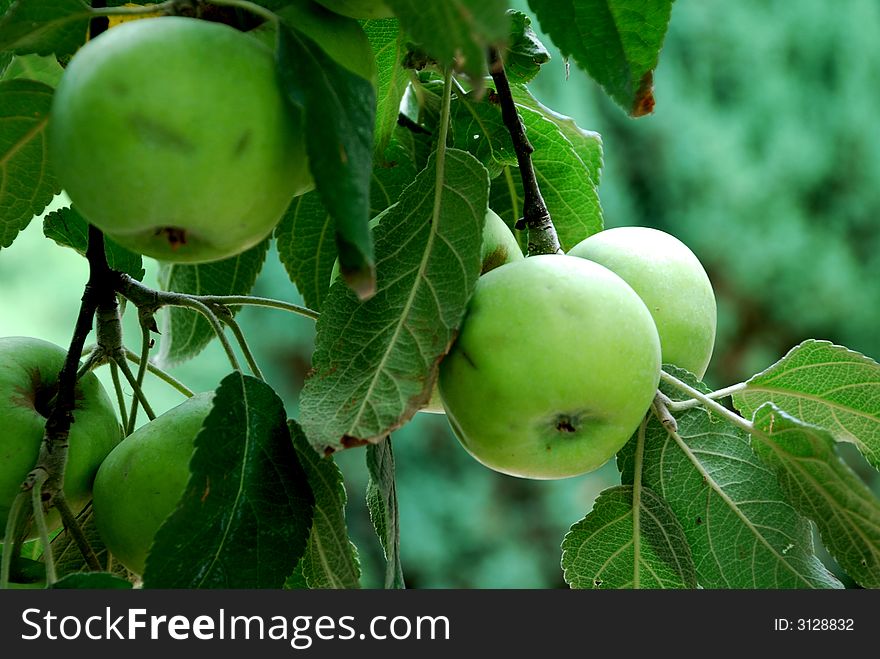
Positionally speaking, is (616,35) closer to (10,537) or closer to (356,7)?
(356,7)

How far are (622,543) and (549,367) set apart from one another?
16 cm

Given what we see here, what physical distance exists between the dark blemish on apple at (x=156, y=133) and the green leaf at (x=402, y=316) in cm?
14

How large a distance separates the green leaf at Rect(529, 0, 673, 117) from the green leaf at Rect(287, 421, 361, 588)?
0.23 metres

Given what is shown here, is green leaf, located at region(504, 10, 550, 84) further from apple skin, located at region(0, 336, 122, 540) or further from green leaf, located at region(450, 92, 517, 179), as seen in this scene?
apple skin, located at region(0, 336, 122, 540)

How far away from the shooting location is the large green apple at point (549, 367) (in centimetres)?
45

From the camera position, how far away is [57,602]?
0.43 metres

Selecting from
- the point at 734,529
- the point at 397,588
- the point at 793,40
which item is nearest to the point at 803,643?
the point at 734,529

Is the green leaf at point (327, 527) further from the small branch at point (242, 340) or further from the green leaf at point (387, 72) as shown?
the green leaf at point (387, 72)

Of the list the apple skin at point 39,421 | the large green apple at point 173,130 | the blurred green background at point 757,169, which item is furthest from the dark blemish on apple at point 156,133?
the blurred green background at point 757,169

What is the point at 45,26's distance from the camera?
0.42 metres

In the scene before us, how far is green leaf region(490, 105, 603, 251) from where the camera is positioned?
2.18 ft

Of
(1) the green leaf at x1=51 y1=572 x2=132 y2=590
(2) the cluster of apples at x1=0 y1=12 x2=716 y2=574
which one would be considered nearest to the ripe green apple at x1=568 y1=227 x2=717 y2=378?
(2) the cluster of apples at x1=0 y1=12 x2=716 y2=574

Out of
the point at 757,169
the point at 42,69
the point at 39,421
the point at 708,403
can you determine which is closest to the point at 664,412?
the point at 708,403

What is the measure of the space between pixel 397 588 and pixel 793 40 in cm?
197
